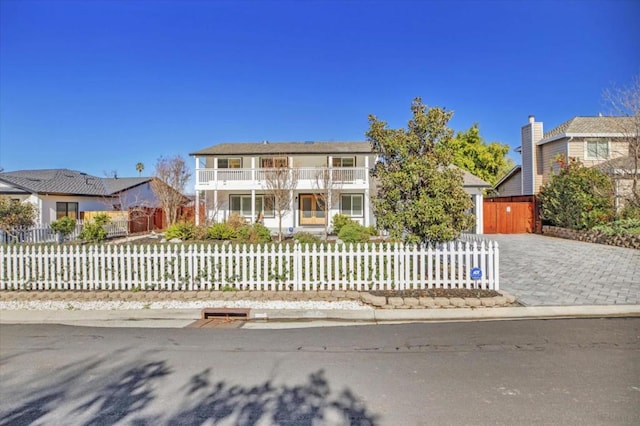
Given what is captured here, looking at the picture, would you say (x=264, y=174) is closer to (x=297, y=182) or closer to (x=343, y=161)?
(x=297, y=182)

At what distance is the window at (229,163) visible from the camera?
2753 cm

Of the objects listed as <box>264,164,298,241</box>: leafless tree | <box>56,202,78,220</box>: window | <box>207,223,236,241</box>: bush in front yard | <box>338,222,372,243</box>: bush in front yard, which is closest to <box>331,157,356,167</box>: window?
<box>264,164,298,241</box>: leafless tree

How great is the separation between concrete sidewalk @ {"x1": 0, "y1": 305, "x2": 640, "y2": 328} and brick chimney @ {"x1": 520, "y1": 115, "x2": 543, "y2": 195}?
19940 mm

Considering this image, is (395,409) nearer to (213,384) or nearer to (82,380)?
(213,384)

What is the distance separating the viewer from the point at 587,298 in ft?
25.4

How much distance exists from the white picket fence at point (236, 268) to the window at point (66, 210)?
21890 mm

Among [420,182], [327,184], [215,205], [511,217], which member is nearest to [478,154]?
[511,217]

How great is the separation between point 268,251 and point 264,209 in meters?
18.8

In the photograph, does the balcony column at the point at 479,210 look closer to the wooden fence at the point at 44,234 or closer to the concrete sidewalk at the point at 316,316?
the concrete sidewalk at the point at 316,316

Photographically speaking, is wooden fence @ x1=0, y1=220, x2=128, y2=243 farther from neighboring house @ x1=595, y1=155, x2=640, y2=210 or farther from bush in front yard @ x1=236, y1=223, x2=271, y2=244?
neighboring house @ x1=595, y1=155, x2=640, y2=210

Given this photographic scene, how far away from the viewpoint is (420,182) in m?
8.20

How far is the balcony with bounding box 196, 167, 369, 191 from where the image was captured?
24.0 m

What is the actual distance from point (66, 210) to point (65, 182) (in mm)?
2942

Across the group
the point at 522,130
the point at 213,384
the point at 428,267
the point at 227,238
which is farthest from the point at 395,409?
the point at 522,130
